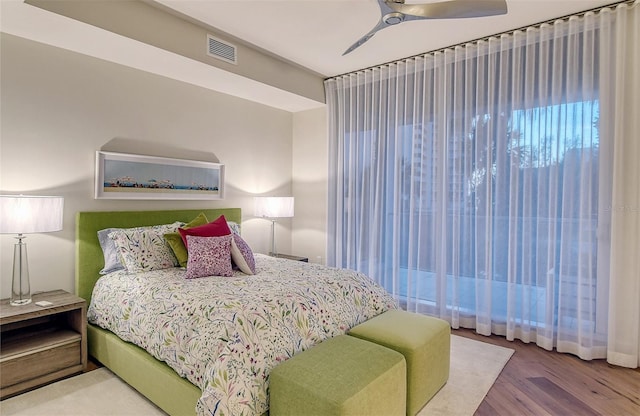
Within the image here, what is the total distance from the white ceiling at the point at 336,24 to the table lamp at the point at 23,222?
1.71 m

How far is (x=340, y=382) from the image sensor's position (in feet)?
5.73

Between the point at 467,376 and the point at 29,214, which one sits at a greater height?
the point at 29,214

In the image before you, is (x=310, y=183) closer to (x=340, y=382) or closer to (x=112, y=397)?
(x=112, y=397)

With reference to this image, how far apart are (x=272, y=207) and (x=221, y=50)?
1751 mm

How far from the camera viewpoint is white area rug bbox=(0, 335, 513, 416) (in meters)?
2.23

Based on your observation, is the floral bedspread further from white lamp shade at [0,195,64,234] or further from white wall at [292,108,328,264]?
white wall at [292,108,328,264]

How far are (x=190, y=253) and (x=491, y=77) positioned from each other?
308cm

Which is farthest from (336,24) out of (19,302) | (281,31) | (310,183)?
(19,302)

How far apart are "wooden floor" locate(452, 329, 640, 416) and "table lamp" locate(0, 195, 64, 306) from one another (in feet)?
9.97

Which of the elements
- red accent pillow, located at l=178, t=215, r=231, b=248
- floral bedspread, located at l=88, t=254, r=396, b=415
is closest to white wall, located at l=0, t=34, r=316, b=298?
floral bedspread, located at l=88, t=254, r=396, b=415

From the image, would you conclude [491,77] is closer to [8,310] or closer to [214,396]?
[214,396]

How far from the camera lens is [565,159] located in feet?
10.1

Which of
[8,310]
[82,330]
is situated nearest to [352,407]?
[82,330]

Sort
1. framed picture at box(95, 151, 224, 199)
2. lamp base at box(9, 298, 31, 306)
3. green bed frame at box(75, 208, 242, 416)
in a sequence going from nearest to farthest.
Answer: green bed frame at box(75, 208, 242, 416)
lamp base at box(9, 298, 31, 306)
framed picture at box(95, 151, 224, 199)
